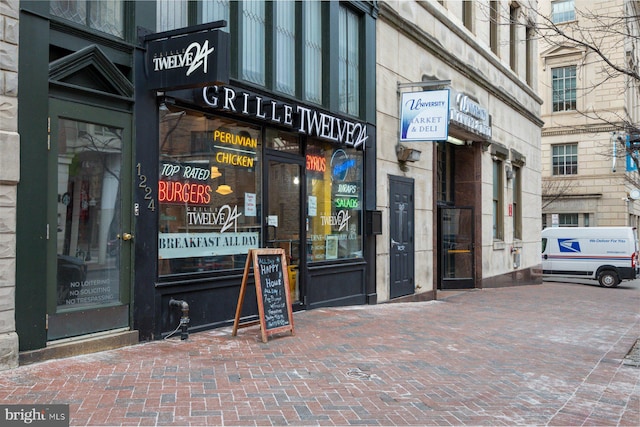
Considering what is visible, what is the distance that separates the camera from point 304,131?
31.2 ft

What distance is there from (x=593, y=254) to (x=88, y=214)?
2033 cm

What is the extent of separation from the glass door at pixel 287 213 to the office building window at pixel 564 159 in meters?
32.7

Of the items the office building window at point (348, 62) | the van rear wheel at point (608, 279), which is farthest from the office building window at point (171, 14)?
the van rear wheel at point (608, 279)

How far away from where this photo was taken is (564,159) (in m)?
38.2

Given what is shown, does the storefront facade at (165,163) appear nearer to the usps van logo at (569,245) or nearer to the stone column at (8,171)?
the stone column at (8,171)

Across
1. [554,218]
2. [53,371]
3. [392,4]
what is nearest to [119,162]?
[53,371]

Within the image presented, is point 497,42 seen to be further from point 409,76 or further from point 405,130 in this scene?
point 405,130

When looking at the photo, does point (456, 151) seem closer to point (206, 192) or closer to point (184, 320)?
point (206, 192)

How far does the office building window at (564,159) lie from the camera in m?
37.8

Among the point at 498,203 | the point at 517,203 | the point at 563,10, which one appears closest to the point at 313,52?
the point at 498,203

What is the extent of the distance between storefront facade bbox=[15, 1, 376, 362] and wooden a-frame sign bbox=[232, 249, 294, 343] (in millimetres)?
748

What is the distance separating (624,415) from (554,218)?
31.4m

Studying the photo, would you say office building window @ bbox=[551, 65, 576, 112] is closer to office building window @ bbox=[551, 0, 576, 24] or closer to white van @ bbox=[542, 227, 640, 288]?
office building window @ bbox=[551, 0, 576, 24]

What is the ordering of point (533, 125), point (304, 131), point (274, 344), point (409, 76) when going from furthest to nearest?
point (533, 125), point (409, 76), point (304, 131), point (274, 344)
